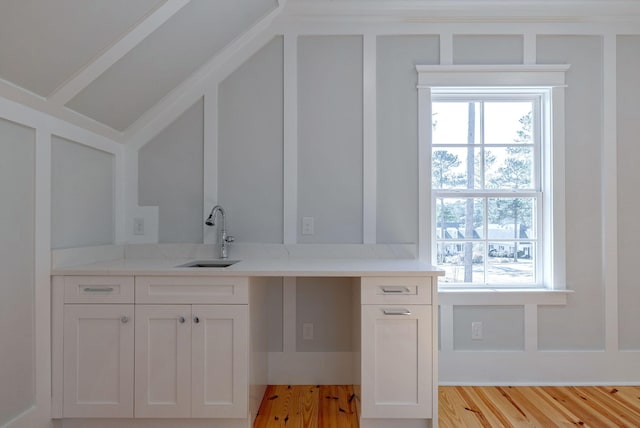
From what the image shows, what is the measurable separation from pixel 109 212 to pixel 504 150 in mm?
2756

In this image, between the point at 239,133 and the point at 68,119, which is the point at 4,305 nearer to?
the point at 68,119

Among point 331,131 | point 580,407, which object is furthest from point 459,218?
point 580,407

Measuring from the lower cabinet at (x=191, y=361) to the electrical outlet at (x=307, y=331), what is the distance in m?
0.71

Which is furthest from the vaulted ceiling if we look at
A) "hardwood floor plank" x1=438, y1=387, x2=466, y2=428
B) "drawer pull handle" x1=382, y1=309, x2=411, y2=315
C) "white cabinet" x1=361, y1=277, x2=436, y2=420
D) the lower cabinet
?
"hardwood floor plank" x1=438, y1=387, x2=466, y2=428

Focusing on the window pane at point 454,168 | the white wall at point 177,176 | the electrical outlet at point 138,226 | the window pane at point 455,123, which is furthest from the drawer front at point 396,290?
the electrical outlet at point 138,226

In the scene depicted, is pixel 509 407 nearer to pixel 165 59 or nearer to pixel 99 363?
pixel 99 363

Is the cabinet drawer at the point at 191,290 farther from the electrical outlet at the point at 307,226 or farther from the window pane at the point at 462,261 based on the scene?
the window pane at the point at 462,261

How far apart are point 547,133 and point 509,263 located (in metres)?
0.94

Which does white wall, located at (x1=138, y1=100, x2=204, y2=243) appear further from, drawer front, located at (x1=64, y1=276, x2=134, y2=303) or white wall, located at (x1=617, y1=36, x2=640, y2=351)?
white wall, located at (x1=617, y1=36, x2=640, y2=351)

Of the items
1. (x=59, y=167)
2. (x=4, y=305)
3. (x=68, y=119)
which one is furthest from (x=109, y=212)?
(x=4, y=305)

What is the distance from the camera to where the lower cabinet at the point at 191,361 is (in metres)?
1.79

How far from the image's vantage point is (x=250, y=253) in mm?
2426

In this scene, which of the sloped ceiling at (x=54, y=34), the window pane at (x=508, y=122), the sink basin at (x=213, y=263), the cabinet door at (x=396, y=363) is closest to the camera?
the sloped ceiling at (x=54, y=34)

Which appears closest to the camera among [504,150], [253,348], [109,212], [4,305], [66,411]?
[4,305]
